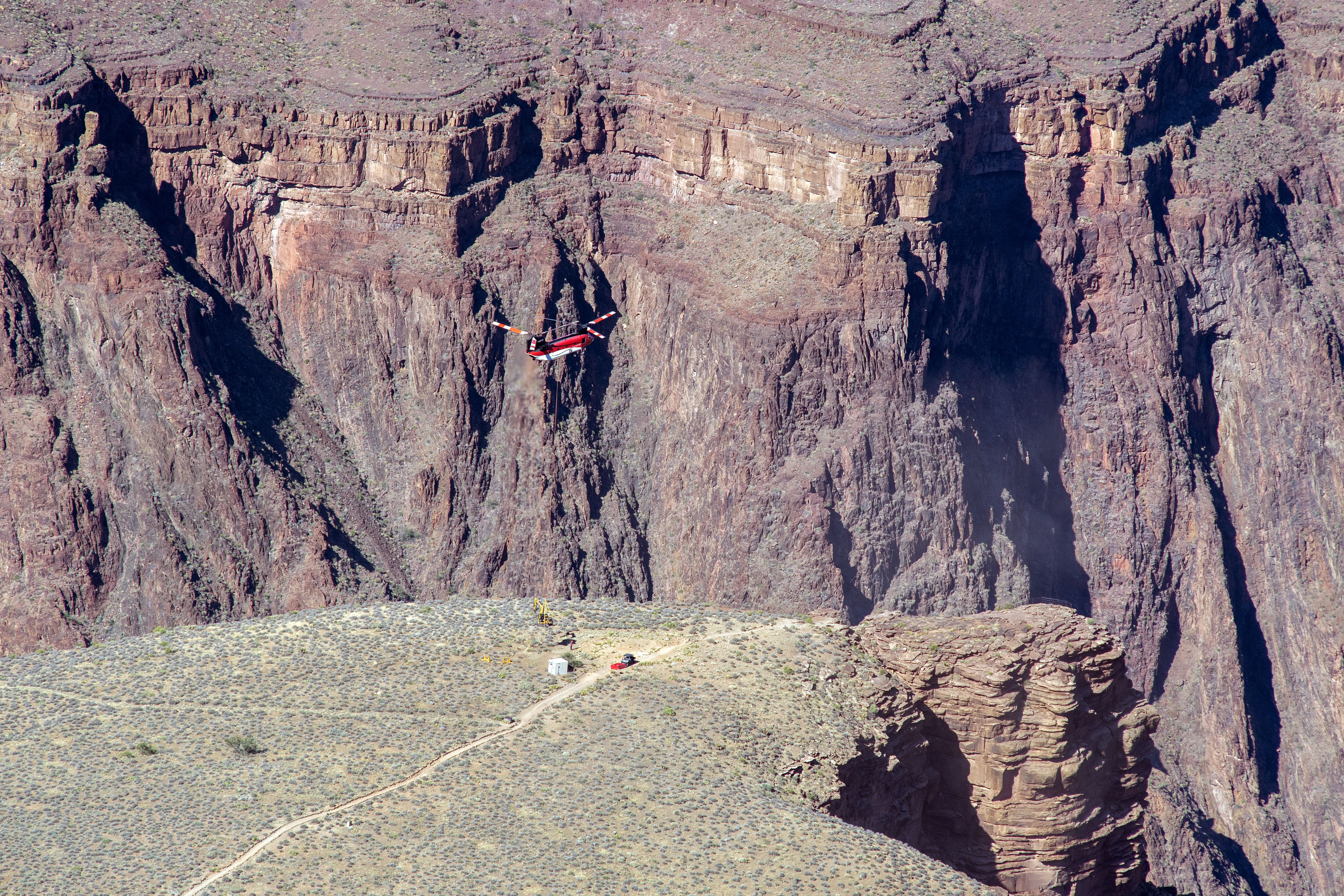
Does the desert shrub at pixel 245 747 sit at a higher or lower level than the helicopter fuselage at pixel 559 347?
lower

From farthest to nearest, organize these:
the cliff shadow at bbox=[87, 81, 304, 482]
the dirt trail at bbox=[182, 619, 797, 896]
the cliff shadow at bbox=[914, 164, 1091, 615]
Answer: the cliff shadow at bbox=[914, 164, 1091, 615] → the cliff shadow at bbox=[87, 81, 304, 482] → the dirt trail at bbox=[182, 619, 797, 896]

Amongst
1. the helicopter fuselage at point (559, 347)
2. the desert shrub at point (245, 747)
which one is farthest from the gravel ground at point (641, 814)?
the helicopter fuselage at point (559, 347)

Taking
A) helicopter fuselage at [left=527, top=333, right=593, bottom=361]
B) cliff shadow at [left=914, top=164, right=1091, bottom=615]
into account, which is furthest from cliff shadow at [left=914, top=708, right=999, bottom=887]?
Result: cliff shadow at [left=914, top=164, right=1091, bottom=615]

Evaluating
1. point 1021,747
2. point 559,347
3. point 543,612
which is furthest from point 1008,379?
point 1021,747

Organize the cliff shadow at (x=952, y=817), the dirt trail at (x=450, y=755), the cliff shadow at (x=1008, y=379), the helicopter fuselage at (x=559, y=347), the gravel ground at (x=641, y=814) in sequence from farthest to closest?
the cliff shadow at (x=1008, y=379) → the helicopter fuselage at (x=559, y=347) → the cliff shadow at (x=952, y=817) → the dirt trail at (x=450, y=755) → the gravel ground at (x=641, y=814)

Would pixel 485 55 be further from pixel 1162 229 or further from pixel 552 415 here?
pixel 1162 229

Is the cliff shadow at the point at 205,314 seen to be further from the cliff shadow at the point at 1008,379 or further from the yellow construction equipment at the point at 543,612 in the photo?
the yellow construction equipment at the point at 543,612

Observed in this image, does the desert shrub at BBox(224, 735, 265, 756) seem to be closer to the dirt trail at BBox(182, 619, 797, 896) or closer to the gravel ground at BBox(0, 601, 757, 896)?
the gravel ground at BBox(0, 601, 757, 896)
